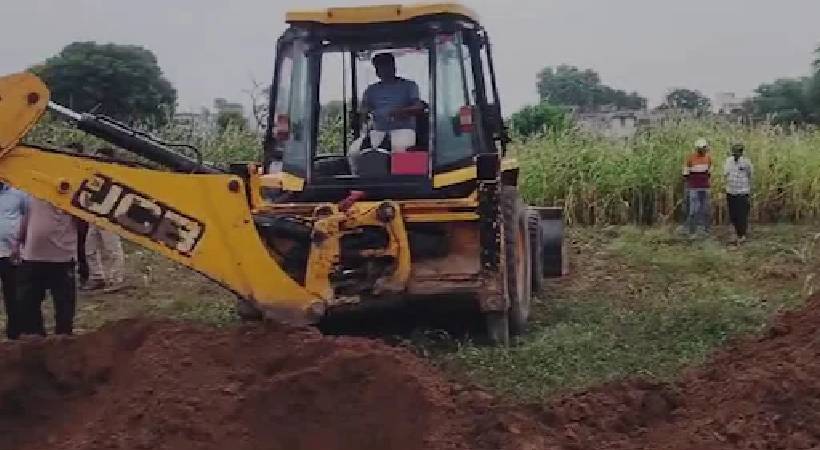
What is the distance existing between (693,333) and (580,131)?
11.2 metres

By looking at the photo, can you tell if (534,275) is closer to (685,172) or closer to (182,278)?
(182,278)

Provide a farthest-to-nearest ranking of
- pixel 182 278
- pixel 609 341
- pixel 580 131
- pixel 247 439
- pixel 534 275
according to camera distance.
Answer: pixel 580 131 → pixel 182 278 → pixel 534 275 → pixel 609 341 → pixel 247 439

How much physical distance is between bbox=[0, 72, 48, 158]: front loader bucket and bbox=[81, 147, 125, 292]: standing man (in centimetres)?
510

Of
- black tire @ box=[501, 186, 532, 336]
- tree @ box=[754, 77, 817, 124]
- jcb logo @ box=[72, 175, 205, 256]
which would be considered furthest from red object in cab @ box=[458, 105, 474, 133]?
tree @ box=[754, 77, 817, 124]

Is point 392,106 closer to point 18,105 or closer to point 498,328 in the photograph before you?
point 498,328

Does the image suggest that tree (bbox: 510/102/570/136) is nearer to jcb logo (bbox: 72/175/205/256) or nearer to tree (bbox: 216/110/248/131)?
tree (bbox: 216/110/248/131)

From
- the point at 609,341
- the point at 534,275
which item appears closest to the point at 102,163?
the point at 609,341

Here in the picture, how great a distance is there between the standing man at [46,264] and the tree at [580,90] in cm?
4285

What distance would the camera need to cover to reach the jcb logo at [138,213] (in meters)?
6.56

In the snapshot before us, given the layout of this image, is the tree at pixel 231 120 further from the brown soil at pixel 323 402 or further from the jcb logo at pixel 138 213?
the brown soil at pixel 323 402

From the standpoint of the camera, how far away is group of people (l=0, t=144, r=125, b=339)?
25.9ft

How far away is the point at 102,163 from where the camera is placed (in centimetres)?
659

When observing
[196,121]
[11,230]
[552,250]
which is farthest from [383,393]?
[196,121]

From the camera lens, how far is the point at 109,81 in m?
27.7
